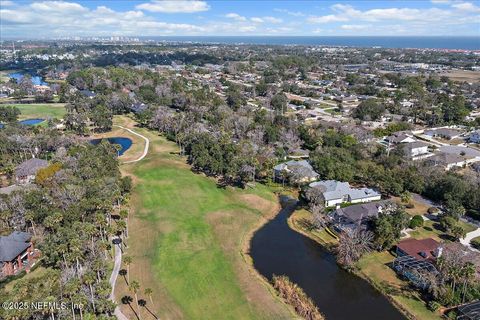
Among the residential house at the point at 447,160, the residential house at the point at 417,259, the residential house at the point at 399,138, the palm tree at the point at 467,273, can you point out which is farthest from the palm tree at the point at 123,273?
the residential house at the point at 399,138

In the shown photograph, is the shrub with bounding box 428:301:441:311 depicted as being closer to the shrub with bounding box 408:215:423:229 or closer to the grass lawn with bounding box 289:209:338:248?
the grass lawn with bounding box 289:209:338:248

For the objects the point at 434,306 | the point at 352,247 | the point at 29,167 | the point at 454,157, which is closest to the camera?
the point at 434,306

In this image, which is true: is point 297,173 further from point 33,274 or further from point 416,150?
point 33,274

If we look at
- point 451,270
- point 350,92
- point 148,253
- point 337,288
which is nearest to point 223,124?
point 148,253

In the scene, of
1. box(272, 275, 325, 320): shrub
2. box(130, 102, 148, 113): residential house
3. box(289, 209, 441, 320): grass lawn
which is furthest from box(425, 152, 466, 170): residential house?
box(130, 102, 148, 113): residential house

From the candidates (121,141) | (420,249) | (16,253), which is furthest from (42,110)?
(420,249)

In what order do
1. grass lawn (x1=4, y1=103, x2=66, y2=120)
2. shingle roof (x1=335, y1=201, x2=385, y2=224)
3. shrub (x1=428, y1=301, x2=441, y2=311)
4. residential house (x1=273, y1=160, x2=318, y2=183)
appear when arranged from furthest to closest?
1. grass lawn (x1=4, y1=103, x2=66, y2=120)
2. residential house (x1=273, y1=160, x2=318, y2=183)
3. shingle roof (x1=335, y1=201, x2=385, y2=224)
4. shrub (x1=428, y1=301, x2=441, y2=311)
